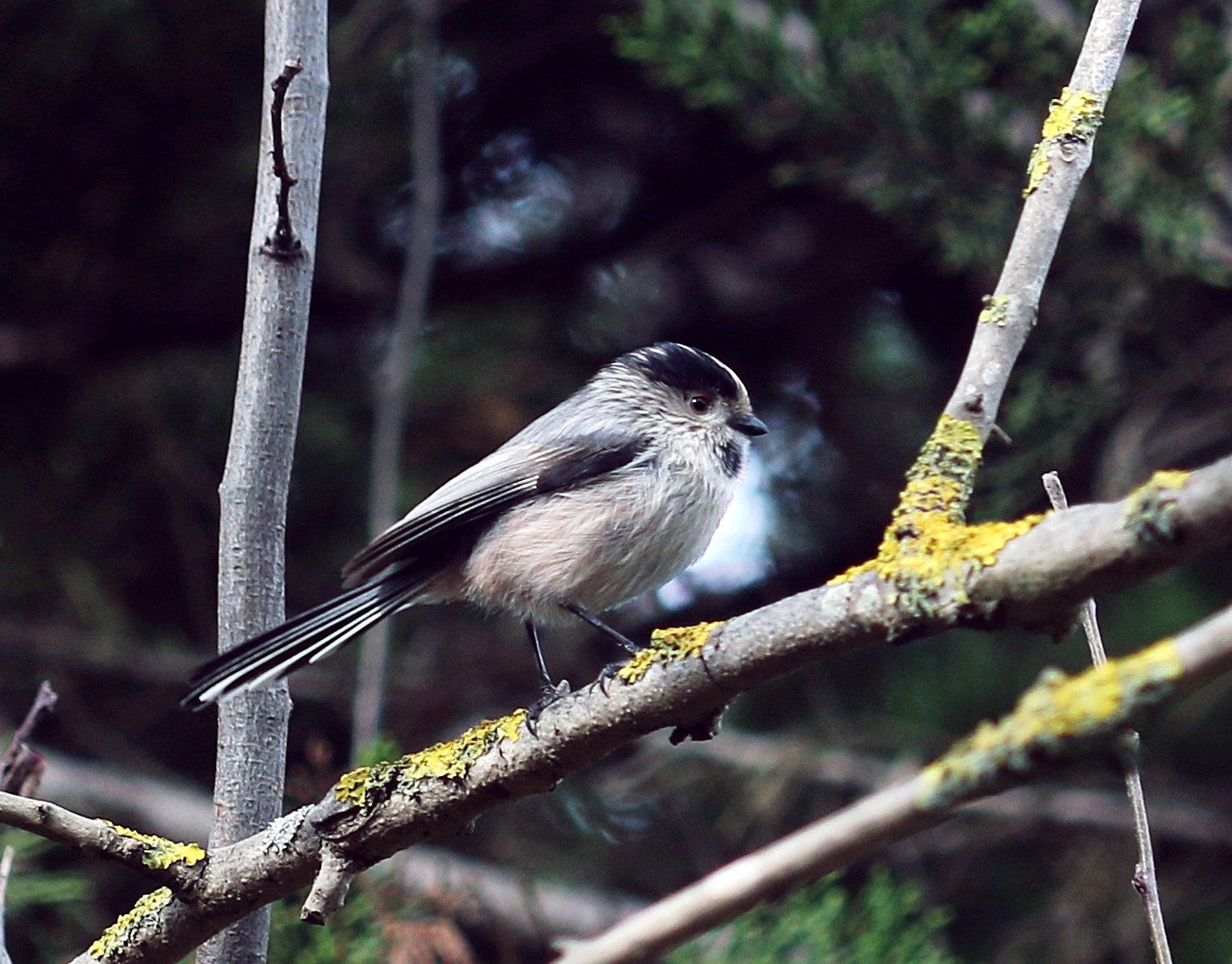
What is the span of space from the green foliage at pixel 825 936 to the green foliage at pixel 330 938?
676mm

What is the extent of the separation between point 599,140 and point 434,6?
2.78 feet

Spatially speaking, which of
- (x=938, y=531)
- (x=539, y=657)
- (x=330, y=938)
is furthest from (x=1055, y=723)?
(x=330, y=938)

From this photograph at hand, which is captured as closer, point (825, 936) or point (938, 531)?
point (938, 531)

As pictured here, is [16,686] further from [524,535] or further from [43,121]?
[524,535]

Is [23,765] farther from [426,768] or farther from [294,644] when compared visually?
[426,768]

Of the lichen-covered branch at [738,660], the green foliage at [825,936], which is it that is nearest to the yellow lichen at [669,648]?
the lichen-covered branch at [738,660]

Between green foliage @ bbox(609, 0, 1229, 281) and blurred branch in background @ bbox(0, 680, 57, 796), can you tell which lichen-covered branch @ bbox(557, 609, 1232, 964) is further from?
green foliage @ bbox(609, 0, 1229, 281)

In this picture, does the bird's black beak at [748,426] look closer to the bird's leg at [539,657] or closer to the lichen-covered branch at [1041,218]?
the bird's leg at [539,657]

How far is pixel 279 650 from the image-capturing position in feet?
6.93

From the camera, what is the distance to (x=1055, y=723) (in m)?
1.01

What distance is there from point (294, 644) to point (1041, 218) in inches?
51.5

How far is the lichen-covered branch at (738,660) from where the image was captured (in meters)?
1.16

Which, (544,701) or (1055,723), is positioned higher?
(544,701)

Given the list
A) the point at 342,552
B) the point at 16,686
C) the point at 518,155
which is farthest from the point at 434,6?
the point at 16,686
